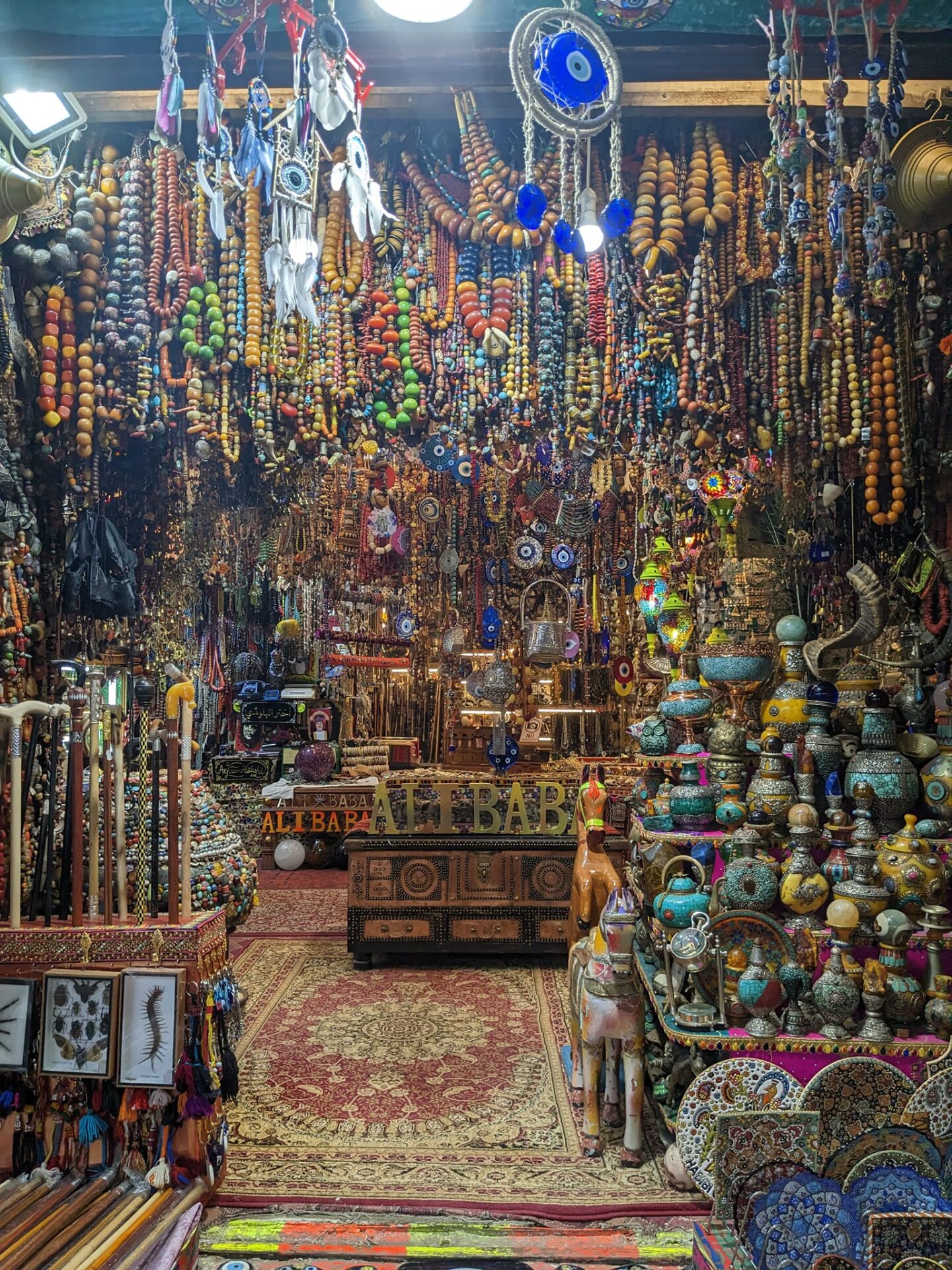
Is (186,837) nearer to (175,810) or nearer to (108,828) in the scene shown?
(175,810)

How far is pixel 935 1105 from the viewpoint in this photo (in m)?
2.43

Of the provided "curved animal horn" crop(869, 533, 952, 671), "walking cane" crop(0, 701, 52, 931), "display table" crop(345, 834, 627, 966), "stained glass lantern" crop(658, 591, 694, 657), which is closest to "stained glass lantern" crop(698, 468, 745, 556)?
"stained glass lantern" crop(658, 591, 694, 657)

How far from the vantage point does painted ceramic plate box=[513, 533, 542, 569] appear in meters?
8.02

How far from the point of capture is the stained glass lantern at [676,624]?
18.9 ft

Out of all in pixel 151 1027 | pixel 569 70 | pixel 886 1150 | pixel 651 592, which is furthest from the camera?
pixel 651 592

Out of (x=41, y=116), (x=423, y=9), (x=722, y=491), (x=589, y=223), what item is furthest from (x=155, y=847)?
(x=722, y=491)

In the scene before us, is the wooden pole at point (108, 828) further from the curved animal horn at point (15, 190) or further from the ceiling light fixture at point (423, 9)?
the ceiling light fixture at point (423, 9)

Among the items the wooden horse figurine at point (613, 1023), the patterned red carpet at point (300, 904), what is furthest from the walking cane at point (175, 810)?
the patterned red carpet at point (300, 904)

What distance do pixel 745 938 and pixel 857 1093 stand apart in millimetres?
522

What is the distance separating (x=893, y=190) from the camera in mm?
2965

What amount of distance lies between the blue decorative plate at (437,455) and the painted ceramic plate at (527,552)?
10.8 feet

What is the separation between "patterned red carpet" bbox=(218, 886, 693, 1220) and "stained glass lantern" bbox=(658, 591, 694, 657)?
7.52 ft

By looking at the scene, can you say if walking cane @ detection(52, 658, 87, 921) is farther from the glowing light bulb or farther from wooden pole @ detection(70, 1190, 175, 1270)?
the glowing light bulb

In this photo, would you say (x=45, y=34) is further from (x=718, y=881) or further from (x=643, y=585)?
(x=643, y=585)
